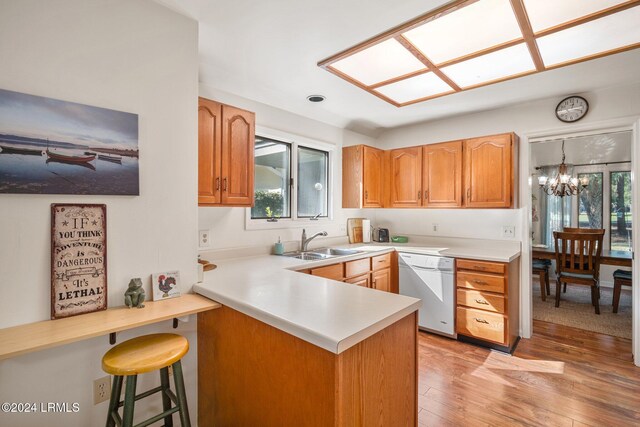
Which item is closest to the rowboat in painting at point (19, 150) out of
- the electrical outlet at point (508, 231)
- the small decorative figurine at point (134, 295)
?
the small decorative figurine at point (134, 295)

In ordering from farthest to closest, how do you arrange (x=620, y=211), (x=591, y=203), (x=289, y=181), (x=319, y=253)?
(x=591, y=203) < (x=620, y=211) < (x=289, y=181) < (x=319, y=253)

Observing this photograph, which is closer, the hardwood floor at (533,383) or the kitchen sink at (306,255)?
the hardwood floor at (533,383)

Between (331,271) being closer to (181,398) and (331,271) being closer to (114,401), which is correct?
(181,398)

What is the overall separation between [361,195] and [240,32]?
7.18 ft

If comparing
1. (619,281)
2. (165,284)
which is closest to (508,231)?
(619,281)

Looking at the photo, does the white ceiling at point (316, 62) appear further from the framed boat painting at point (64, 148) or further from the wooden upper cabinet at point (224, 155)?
the framed boat painting at point (64, 148)

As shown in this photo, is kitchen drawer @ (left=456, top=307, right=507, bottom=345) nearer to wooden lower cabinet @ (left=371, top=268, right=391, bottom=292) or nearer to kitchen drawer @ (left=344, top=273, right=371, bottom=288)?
wooden lower cabinet @ (left=371, top=268, right=391, bottom=292)

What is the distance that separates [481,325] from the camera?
9.45ft

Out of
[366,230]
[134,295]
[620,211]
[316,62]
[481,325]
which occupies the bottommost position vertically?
[481,325]

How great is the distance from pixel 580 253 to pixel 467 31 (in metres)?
3.54

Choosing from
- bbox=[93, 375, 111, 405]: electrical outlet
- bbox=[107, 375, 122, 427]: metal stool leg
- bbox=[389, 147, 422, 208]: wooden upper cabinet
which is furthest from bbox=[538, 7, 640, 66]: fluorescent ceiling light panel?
bbox=[93, 375, 111, 405]: electrical outlet

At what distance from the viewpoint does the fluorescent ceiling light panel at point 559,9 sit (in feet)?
4.95

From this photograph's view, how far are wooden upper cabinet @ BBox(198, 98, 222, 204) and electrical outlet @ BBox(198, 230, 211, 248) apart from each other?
1.54ft

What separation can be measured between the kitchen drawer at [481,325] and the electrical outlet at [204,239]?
246 cm
